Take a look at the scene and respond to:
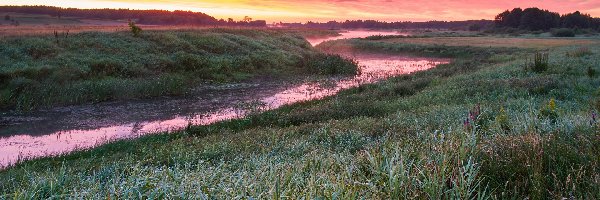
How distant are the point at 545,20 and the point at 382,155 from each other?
135 metres

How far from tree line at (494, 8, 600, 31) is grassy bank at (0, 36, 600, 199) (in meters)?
111

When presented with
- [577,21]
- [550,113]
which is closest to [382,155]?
[550,113]

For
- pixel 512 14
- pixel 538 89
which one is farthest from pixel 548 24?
pixel 538 89

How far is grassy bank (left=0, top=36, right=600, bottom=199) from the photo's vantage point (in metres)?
4.81

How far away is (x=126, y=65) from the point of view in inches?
1101

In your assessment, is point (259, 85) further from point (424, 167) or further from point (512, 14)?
point (512, 14)

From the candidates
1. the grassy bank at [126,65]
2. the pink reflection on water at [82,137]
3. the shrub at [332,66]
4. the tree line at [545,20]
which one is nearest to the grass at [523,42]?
the shrub at [332,66]

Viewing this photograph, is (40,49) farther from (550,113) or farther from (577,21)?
(577,21)

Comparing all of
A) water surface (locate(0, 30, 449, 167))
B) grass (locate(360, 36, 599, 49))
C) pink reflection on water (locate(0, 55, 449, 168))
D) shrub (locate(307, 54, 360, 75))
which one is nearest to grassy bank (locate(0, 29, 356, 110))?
shrub (locate(307, 54, 360, 75))

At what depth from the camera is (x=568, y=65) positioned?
74.2 ft

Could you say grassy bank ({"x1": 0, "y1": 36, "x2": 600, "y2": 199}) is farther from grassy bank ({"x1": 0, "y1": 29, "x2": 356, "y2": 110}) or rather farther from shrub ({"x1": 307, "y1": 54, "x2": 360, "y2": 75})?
shrub ({"x1": 307, "y1": 54, "x2": 360, "y2": 75})

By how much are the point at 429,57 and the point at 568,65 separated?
34.7m

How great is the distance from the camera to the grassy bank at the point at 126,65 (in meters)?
21.5

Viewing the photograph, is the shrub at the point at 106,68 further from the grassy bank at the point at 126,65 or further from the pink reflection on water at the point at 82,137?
the pink reflection on water at the point at 82,137
